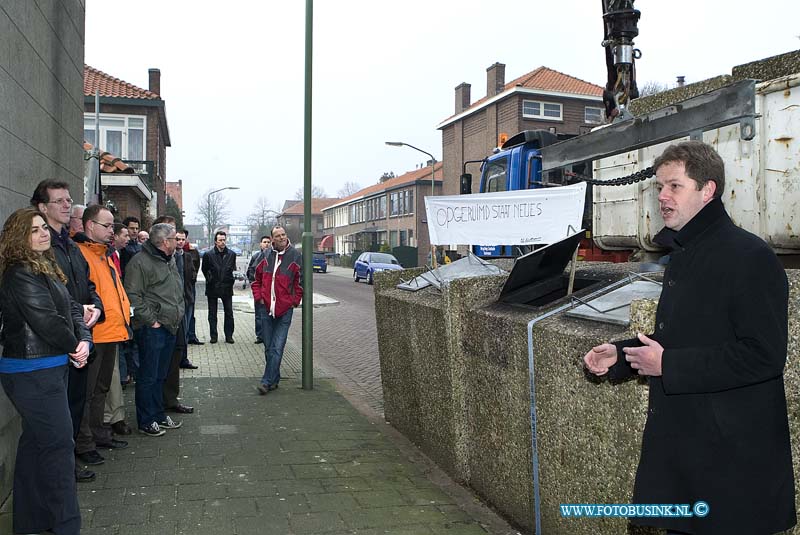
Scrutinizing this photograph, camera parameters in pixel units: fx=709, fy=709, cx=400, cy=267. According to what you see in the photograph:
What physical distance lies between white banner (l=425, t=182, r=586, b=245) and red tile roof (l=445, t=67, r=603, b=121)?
3682 cm

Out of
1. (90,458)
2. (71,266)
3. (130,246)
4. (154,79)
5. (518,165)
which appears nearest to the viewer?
(71,266)

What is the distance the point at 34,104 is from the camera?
570cm

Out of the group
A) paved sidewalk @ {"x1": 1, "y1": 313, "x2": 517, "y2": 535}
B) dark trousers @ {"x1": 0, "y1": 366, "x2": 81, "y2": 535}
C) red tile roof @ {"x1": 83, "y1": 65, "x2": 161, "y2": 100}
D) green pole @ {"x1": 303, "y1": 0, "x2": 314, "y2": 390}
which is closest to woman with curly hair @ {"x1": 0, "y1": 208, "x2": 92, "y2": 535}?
dark trousers @ {"x1": 0, "y1": 366, "x2": 81, "y2": 535}

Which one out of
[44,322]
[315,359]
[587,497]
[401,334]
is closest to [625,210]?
[401,334]

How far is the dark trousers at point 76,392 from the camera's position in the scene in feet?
15.8

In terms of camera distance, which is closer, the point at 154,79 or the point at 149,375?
the point at 149,375

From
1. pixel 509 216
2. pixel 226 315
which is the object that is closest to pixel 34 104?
pixel 509 216

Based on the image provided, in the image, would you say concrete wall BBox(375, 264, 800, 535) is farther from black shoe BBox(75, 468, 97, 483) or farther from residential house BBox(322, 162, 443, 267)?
residential house BBox(322, 162, 443, 267)

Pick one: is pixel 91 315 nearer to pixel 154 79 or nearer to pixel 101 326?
pixel 101 326

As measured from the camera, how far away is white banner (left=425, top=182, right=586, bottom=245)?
185 inches

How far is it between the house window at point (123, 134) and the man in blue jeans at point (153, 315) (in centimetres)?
2956

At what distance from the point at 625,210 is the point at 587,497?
3.30 meters

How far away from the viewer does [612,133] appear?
5812 millimetres

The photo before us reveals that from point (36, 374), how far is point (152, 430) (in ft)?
8.60
